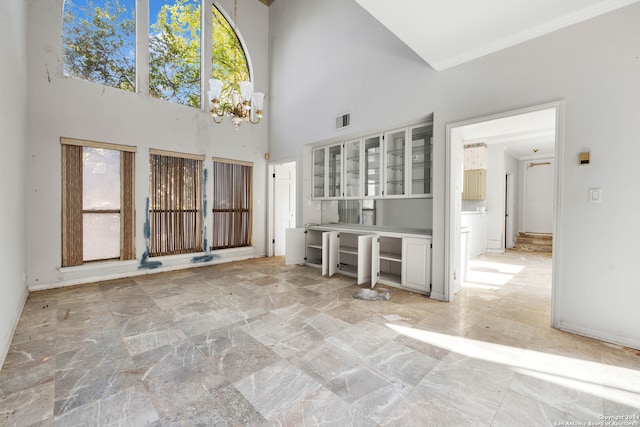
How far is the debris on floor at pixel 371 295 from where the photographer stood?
11.7ft

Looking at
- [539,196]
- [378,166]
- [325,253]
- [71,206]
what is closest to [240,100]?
[378,166]

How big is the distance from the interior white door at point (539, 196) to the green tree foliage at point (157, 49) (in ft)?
28.9

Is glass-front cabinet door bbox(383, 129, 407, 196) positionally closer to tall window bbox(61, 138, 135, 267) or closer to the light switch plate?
the light switch plate

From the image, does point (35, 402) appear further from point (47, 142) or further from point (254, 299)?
point (47, 142)

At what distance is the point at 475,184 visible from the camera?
23.5 ft

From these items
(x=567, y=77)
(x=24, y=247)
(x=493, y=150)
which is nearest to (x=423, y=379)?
(x=567, y=77)

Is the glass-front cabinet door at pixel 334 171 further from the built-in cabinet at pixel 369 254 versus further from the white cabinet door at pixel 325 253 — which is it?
the white cabinet door at pixel 325 253

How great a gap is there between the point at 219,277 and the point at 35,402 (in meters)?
2.93

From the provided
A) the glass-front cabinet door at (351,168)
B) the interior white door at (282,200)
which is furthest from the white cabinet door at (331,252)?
the interior white door at (282,200)

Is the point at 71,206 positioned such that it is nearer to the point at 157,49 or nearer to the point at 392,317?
the point at 157,49

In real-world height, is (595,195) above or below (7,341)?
above

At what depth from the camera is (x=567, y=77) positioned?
8.57 feet

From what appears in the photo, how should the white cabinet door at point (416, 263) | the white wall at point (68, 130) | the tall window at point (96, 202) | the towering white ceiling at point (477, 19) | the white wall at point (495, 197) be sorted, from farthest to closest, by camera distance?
the white wall at point (495, 197) → the tall window at point (96, 202) → the white wall at point (68, 130) → the white cabinet door at point (416, 263) → the towering white ceiling at point (477, 19)

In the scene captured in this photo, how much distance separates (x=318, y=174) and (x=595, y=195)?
4.10 metres
